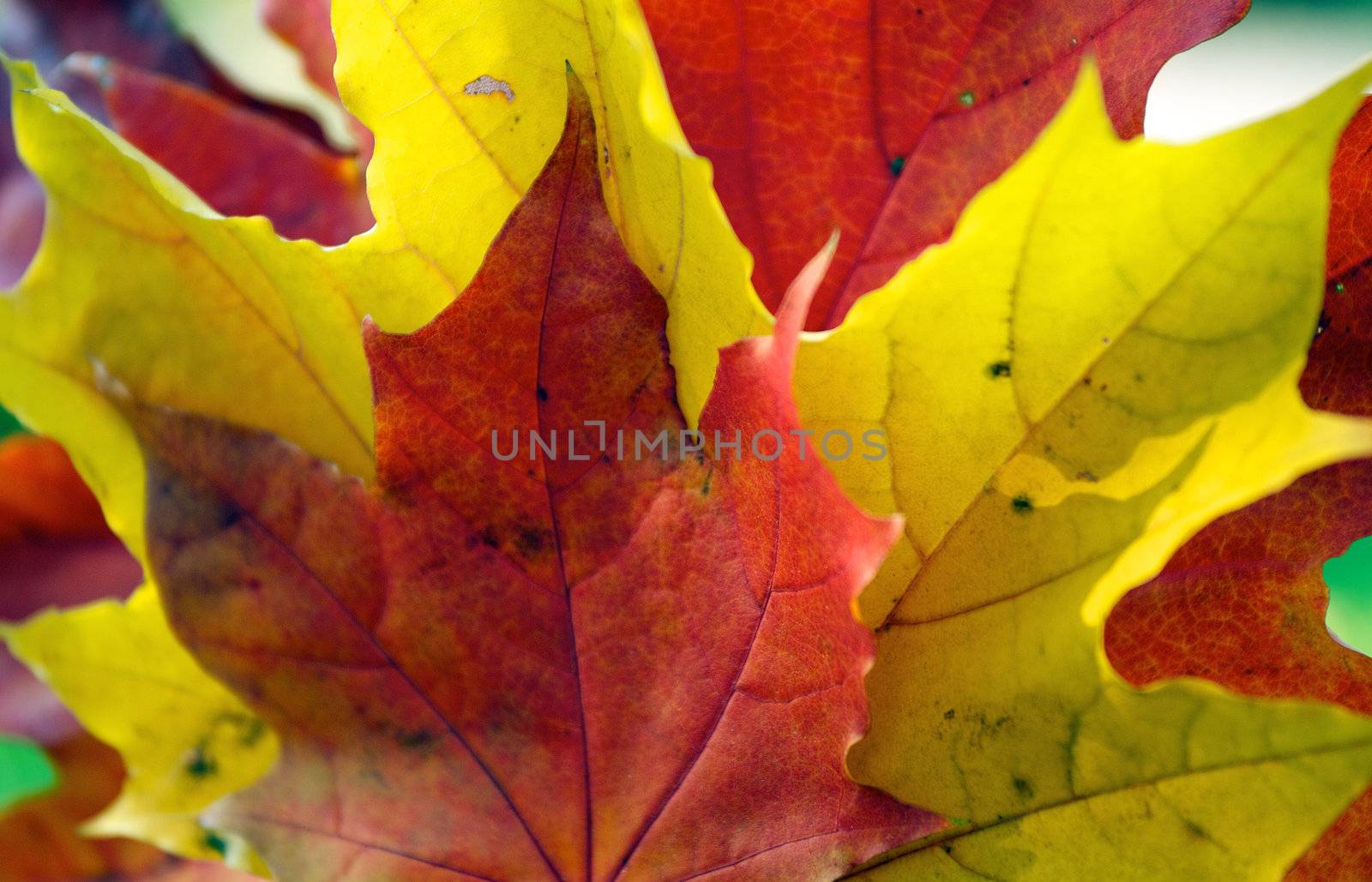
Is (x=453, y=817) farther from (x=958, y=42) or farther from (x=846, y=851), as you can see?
(x=958, y=42)

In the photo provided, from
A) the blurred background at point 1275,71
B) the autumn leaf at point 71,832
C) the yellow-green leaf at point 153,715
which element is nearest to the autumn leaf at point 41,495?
the autumn leaf at point 71,832

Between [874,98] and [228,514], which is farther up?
[874,98]

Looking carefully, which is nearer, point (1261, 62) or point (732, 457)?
point (732, 457)

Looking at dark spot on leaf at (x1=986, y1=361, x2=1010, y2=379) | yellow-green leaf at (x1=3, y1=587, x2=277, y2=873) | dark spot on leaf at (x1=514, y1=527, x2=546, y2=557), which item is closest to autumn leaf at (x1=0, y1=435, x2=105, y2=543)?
yellow-green leaf at (x1=3, y1=587, x2=277, y2=873)

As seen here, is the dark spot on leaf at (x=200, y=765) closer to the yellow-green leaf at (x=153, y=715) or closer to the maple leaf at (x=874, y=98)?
the yellow-green leaf at (x=153, y=715)

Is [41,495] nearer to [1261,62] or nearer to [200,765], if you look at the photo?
[200,765]

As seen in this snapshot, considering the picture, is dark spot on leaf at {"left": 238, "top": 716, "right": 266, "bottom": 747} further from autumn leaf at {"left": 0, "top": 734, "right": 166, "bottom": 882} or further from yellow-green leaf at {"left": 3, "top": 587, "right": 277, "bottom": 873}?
autumn leaf at {"left": 0, "top": 734, "right": 166, "bottom": 882}

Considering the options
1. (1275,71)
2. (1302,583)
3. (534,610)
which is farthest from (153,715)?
(1275,71)
